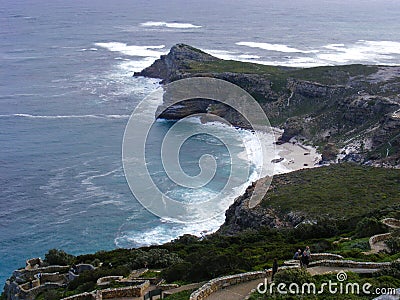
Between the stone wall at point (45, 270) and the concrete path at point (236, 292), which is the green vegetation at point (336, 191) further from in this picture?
the concrete path at point (236, 292)

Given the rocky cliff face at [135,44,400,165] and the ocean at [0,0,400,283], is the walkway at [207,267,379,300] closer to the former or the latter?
the ocean at [0,0,400,283]

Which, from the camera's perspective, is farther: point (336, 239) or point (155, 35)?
point (155, 35)

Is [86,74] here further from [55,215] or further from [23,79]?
[55,215]

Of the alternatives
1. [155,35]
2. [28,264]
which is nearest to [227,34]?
[155,35]

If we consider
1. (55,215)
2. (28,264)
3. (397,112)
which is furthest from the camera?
(397,112)

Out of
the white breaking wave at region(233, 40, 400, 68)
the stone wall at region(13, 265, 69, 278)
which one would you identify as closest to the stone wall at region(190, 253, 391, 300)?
the stone wall at region(13, 265, 69, 278)

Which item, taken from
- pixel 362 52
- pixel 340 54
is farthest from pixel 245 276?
pixel 362 52

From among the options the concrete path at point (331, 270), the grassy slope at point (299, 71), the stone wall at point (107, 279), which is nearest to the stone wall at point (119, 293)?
the stone wall at point (107, 279)
